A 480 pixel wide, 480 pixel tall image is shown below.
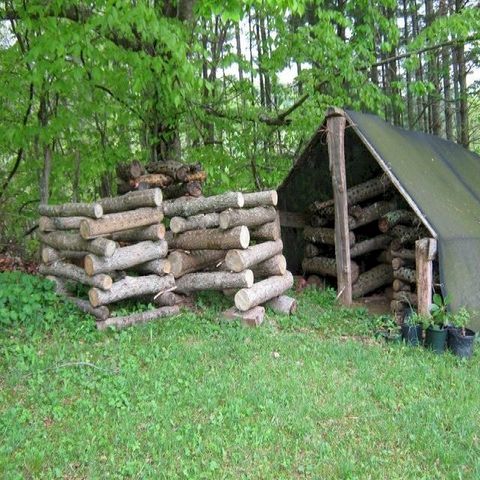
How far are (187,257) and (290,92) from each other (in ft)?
20.8

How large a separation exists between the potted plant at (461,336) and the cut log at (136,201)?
4.22 metres

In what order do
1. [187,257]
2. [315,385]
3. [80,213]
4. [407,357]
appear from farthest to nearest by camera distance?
[187,257] < [80,213] < [407,357] < [315,385]

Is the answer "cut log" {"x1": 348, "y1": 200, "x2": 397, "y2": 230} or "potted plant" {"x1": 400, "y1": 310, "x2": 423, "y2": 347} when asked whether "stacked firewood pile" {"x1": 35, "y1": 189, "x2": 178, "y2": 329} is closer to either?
"potted plant" {"x1": 400, "y1": 310, "x2": 423, "y2": 347}

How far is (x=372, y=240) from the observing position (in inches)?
363

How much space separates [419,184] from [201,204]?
342 cm

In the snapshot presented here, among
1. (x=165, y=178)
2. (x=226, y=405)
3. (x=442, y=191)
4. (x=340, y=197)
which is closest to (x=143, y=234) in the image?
(x=165, y=178)

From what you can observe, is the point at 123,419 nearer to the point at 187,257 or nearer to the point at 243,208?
the point at 187,257

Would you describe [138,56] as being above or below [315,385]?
above

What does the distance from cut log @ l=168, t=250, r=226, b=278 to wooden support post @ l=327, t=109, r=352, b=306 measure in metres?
2.05

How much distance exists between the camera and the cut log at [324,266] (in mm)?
9039

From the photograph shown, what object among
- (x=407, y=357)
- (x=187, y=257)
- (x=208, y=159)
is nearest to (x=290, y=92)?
(x=208, y=159)

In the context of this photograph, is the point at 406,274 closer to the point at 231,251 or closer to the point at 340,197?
the point at 340,197

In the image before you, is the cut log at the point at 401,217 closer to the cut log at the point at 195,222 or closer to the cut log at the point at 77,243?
the cut log at the point at 195,222

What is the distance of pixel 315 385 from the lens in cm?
475
